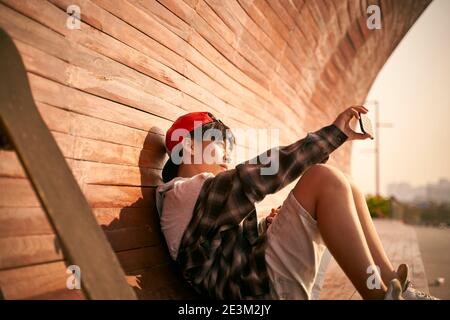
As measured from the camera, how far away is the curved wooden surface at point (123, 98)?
1.57 meters

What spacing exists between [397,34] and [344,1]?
427 cm

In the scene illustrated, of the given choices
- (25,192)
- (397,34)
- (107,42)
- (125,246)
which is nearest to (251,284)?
(125,246)

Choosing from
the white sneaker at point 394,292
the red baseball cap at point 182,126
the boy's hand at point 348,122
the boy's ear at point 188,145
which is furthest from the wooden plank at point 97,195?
the white sneaker at point 394,292

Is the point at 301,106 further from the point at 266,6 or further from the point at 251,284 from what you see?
the point at 251,284

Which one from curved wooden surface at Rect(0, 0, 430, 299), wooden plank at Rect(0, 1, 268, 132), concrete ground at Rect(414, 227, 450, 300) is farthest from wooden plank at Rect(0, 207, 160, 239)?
concrete ground at Rect(414, 227, 450, 300)

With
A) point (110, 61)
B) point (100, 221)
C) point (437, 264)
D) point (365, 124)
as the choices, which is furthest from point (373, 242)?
point (437, 264)

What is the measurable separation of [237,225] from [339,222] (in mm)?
470

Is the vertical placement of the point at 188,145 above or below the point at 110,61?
below

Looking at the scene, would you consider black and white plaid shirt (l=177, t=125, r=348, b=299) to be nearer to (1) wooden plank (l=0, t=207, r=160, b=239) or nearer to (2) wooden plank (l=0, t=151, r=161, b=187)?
(1) wooden plank (l=0, t=207, r=160, b=239)

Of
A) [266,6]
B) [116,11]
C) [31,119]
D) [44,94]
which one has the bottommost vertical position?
[31,119]

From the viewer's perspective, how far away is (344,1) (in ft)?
19.4

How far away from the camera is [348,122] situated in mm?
1691

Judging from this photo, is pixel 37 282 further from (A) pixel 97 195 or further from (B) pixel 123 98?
(B) pixel 123 98

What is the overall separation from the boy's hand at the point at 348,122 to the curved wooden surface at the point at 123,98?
113cm
